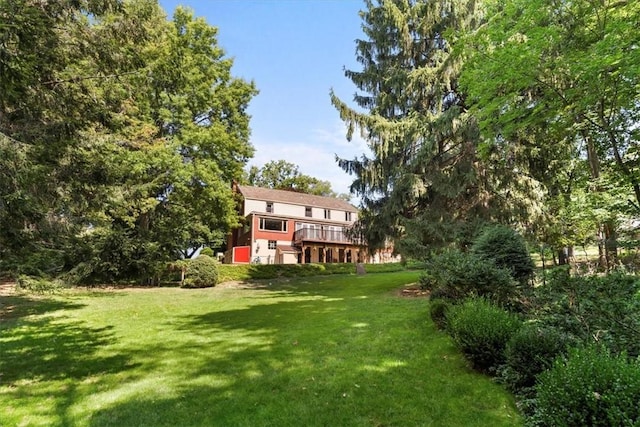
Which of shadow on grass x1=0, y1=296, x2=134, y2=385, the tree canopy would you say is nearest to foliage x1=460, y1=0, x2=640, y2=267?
the tree canopy

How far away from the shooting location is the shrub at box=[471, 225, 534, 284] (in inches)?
310

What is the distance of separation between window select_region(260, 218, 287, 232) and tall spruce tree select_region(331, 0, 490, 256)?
1897 centimetres

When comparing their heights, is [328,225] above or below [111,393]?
above

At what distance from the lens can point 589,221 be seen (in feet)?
30.9

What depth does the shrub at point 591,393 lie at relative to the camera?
8.59 feet

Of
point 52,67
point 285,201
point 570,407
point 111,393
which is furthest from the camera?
point 285,201

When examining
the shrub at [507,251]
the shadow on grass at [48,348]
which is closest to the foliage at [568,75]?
the shrub at [507,251]

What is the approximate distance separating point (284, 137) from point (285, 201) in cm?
1416

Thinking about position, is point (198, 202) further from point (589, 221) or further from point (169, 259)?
point (589, 221)

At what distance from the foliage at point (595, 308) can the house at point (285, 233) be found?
24556 mm

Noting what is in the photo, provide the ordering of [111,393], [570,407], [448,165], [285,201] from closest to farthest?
1. [570,407]
2. [111,393]
3. [448,165]
4. [285,201]

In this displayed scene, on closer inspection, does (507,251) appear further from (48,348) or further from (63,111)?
(63,111)

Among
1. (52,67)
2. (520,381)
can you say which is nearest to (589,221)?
(520,381)

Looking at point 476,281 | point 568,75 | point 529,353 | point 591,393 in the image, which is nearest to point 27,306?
point 476,281
